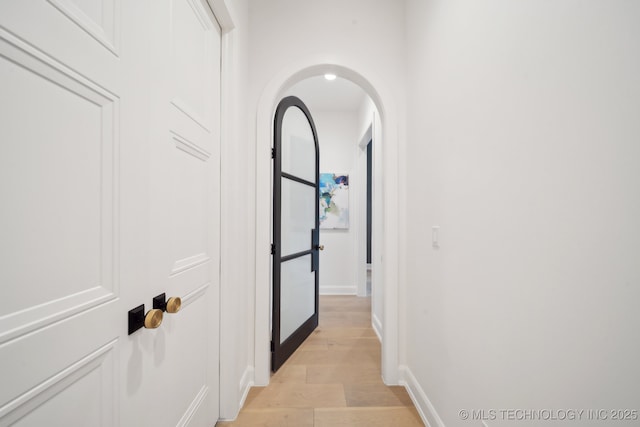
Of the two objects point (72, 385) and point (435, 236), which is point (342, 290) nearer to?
point (435, 236)

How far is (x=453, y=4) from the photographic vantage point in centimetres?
132

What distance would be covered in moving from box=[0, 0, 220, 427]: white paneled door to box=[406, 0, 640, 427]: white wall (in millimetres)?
1177

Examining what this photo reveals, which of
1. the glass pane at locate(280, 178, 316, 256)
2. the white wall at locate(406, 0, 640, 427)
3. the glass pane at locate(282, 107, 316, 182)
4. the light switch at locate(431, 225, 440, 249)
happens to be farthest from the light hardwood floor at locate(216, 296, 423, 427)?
the glass pane at locate(282, 107, 316, 182)

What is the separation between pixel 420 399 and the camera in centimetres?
162

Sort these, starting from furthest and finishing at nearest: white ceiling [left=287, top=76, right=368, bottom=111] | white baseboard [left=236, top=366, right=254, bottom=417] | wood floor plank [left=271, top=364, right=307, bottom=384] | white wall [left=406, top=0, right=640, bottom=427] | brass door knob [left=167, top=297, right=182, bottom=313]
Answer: white ceiling [left=287, top=76, right=368, bottom=111], wood floor plank [left=271, top=364, right=307, bottom=384], white baseboard [left=236, top=366, right=254, bottom=417], brass door knob [left=167, top=297, right=182, bottom=313], white wall [left=406, top=0, right=640, bottom=427]

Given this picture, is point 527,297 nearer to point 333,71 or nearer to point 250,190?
point 250,190

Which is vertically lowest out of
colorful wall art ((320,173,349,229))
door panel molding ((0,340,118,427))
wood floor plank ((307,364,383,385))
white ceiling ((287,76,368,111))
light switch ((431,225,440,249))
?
wood floor plank ((307,364,383,385))

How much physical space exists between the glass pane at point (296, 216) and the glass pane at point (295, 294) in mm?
134

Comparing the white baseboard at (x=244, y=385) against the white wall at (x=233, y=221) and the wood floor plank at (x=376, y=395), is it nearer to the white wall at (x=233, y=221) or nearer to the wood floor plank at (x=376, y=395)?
the white wall at (x=233, y=221)

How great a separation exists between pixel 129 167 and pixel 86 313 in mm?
384

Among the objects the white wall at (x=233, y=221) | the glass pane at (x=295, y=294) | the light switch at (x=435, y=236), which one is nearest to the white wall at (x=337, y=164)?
the glass pane at (x=295, y=294)

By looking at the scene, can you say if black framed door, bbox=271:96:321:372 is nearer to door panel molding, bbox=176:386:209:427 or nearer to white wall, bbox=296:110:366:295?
door panel molding, bbox=176:386:209:427

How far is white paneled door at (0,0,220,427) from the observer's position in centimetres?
50

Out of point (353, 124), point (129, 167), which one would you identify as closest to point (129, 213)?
point (129, 167)
